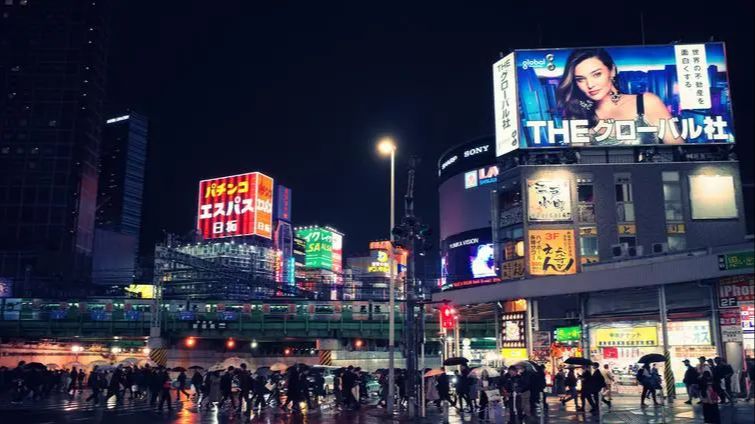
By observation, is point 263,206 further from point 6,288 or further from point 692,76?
point 692,76

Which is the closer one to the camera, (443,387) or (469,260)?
(443,387)

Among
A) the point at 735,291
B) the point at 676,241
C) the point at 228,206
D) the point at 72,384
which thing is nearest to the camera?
the point at 735,291

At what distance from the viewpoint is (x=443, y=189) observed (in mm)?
84688

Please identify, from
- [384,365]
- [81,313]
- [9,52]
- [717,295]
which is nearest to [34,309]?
[81,313]

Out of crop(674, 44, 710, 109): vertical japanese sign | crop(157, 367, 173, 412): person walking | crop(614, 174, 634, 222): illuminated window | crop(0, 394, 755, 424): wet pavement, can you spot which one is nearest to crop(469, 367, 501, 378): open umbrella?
crop(0, 394, 755, 424): wet pavement

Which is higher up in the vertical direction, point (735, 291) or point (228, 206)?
point (228, 206)

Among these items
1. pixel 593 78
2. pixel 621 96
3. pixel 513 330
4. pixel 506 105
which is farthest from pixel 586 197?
pixel 513 330

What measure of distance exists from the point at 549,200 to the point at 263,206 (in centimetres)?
8922

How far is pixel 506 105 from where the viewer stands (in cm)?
5306

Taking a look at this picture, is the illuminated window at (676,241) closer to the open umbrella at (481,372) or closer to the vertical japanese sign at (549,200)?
the vertical japanese sign at (549,200)

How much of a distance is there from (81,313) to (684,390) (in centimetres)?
5402

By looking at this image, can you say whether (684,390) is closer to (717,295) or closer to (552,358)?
(717,295)

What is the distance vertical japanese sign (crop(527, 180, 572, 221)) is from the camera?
49.8m

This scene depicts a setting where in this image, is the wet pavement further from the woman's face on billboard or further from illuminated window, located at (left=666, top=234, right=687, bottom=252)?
the woman's face on billboard
